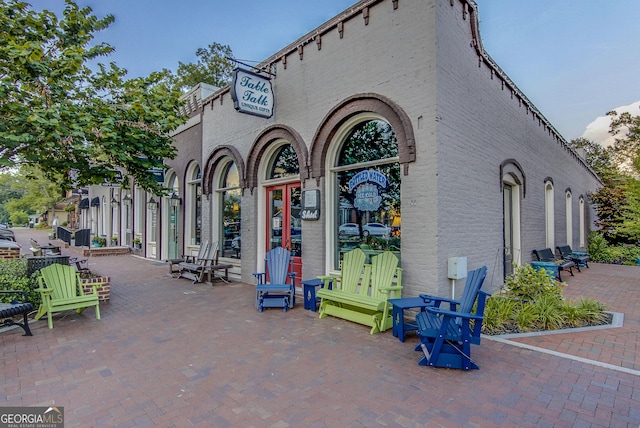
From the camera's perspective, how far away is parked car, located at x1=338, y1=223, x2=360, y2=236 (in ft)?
21.0

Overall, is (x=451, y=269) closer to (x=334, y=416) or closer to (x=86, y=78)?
(x=334, y=416)

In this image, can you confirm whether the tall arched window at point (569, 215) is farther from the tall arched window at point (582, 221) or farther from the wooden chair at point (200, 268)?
the wooden chair at point (200, 268)

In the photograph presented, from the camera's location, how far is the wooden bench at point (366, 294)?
4793 millimetres

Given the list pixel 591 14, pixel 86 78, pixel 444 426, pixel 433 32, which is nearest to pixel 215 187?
pixel 86 78

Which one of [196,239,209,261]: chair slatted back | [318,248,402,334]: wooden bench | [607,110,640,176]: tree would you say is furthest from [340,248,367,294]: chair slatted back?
[607,110,640,176]: tree

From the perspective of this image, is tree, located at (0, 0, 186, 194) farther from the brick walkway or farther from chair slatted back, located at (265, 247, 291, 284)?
chair slatted back, located at (265, 247, 291, 284)

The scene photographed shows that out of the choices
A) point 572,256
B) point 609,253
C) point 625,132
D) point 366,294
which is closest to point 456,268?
point 366,294

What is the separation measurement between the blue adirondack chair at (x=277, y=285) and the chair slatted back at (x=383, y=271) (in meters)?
1.58

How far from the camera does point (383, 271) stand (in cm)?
521

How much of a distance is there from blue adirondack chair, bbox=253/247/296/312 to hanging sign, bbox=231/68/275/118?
313 centimetres

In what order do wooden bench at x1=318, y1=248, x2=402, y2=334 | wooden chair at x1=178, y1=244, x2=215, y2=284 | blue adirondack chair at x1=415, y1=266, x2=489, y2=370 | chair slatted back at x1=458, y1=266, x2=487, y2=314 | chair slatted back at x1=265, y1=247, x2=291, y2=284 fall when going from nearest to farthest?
blue adirondack chair at x1=415, y1=266, x2=489, y2=370 < chair slatted back at x1=458, y1=266, x2=487, y2=314 < wooden bench at x1=318, y1=248, x2=402, y2=334 < chair slatted back at x1=265, y1=247, x2=291, y2=284 < wooden chair at x1=178, y1=244, x2=215, y2=284

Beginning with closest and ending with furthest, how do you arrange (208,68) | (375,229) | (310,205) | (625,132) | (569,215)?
(375,229) < (310,205) < (569,215) < (208,68) < (625,132)

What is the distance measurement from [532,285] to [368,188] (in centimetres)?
333

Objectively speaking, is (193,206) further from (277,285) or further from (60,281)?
(277,285)
